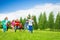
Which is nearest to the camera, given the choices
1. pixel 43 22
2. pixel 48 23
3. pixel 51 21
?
pixel 48 23

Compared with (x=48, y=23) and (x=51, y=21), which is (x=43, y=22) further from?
(x=51, y=21)

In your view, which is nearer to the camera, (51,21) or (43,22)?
(43,22)

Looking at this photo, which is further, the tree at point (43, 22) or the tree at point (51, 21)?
the tree at point (43, 22)

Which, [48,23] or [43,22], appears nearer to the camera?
[48,23]

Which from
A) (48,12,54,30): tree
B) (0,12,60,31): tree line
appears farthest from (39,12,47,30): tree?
(48,12,54,30): tree

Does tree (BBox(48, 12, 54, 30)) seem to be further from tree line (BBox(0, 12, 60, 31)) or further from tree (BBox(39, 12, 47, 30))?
tree (BBox(39, 12, 47, 30))

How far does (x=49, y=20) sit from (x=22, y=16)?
212 centimetres

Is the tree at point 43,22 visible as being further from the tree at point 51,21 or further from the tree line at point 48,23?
the tree at point 51,21

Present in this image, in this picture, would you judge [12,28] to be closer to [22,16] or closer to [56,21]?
[22,16]

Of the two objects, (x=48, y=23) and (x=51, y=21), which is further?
(x=51, y=21)

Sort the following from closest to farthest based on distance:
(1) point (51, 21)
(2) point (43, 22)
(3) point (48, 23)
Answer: (3) point (48, 23) → (2) point (43, 22) → (1) point (51, 21)

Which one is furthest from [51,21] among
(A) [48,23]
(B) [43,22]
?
(B) [43,22]

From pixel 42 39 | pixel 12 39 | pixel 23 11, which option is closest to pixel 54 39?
pixel 42 39

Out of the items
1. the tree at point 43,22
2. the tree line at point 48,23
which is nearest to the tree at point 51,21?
the tree line at point 48,23
